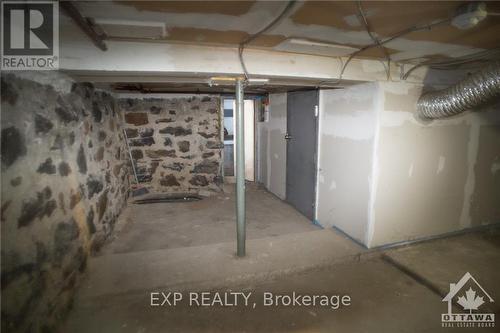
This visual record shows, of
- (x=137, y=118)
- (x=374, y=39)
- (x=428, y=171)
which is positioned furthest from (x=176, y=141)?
(x=428, y=171)

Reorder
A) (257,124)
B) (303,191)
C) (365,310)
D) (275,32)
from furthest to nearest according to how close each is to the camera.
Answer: (257,124), (303,191), (365,310), (275,32)

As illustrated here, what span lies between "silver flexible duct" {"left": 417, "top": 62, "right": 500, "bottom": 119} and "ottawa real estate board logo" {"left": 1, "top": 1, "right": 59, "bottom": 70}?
116 inches

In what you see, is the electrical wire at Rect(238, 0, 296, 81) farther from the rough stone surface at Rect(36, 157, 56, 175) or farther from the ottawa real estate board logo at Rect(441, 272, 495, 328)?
the ottawa real estate board logo at Rect(441, 272, 495, 328)

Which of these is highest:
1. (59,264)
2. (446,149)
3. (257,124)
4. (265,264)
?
(257,124)

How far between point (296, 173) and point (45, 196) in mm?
3184

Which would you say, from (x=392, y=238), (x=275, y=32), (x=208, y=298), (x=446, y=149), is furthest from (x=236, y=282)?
(x=446, y=149)

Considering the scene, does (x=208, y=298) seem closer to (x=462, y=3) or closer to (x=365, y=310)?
(x=365, y=310)

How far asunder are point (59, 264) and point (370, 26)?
8.60 feet

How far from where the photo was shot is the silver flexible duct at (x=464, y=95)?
2.21 m

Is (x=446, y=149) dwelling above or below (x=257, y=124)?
below

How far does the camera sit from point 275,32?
1.84 m

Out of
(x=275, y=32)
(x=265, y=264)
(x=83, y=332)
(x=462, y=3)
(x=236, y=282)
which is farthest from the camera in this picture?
(x=265, y=264)

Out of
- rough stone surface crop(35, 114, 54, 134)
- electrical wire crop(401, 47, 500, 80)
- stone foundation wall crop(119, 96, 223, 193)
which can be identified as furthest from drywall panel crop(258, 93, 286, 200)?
rough stone surface crop(35, 114, 54, 134)

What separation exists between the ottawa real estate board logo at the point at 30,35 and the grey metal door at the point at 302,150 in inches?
110
